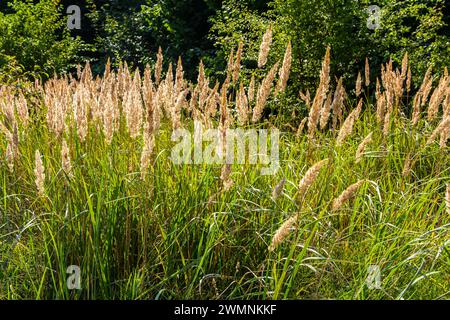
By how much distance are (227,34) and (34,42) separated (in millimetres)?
4421

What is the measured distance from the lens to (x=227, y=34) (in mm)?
10266

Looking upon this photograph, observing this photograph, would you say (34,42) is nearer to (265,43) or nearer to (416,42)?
(416,42)

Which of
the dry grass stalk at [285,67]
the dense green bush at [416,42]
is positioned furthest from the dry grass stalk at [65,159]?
the dense green bush at [416,42]

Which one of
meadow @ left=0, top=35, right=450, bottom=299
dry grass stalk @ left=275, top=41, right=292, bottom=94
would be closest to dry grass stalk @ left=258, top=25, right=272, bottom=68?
meadow @ left=0, top=35, right=450, bottom=299

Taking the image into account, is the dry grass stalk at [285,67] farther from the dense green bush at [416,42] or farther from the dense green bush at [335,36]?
the dense green bush at [335,36]

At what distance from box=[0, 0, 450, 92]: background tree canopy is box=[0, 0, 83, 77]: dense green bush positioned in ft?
0.06

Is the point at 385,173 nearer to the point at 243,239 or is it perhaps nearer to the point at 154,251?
the point at 243,239

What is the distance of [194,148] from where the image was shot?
138 inches

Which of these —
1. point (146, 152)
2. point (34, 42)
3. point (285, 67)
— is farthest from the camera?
point (34, 42)

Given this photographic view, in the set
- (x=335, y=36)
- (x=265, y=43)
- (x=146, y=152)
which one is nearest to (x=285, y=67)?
(x=265, y=43)

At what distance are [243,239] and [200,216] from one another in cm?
23
